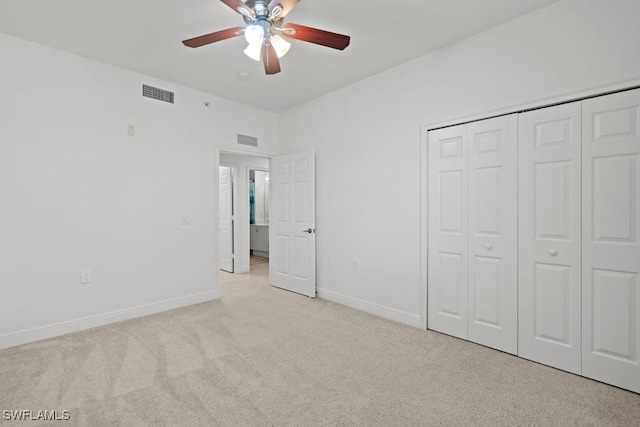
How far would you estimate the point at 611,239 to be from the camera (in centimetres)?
217

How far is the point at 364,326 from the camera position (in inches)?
128

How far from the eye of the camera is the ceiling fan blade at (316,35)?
2.14m

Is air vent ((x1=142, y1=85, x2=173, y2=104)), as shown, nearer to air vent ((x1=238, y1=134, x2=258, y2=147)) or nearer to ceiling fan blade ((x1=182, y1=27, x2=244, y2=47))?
air vent ((x1=238, y1=134, x2=258, y2=147))

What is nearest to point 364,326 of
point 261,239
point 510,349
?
point 510,349

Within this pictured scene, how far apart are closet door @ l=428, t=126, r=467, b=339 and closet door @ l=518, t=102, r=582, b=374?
47cm

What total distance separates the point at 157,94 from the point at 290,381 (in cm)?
351

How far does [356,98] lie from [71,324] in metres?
3.99

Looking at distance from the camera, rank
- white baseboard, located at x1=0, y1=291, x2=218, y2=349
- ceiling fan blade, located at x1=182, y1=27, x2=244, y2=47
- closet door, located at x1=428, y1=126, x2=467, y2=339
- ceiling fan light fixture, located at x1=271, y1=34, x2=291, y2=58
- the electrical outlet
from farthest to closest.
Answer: the electrical outlet
closet door, located at x1=428, y1=126, x2=467, y2=339
white baseboard, located at x1=0, y1=291, x2=218, y2=349
ceiling fan light fixture, located at x1=271, y1=34, x2=291, y2=58
ceiling fan blade, located at x1=182, y1=27, x2=244, y2=47

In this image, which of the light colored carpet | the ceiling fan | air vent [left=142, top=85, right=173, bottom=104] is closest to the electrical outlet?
the light colored carpet

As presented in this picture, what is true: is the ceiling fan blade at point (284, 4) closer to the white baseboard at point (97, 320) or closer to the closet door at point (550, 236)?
the closet door at point (550, 236)

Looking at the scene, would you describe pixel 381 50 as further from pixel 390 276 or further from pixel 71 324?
pixel 71 324

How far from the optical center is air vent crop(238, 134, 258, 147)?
454cm

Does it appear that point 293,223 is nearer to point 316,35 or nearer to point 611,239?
point 316,35

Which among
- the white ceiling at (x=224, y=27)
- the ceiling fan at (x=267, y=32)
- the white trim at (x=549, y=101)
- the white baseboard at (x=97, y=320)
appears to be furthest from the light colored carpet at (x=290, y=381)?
→ the white ceiling at (x=224, y=27)
